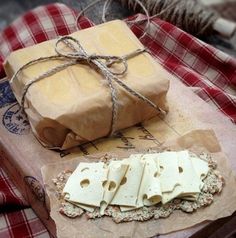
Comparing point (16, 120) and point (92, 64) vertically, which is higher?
point (92, 64)

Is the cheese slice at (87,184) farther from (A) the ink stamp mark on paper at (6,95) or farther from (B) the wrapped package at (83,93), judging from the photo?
(A) the ink stamp mark on paper at (6,95)

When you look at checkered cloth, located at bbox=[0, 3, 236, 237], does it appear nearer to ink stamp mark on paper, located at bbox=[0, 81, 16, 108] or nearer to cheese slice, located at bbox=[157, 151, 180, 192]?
ink stamp mark on paper, located at bbox=[0, 81, 16, 108]

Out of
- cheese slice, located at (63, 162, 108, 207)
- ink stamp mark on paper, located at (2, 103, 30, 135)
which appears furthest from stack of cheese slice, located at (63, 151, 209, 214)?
ink stamp mark on paper, located at (2, 103, 30, 135)

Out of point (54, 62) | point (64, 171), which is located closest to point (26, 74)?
point (54, 62)

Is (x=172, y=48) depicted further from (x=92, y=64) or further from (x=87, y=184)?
(x=87, y=184)

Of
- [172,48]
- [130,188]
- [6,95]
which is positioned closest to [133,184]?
[130,188]

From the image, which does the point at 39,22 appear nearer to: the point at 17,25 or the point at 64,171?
the point at 17,25
